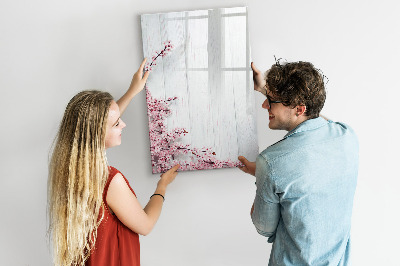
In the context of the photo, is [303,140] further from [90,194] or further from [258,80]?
[90,194]

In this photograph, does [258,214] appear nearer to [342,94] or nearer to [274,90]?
[274,90]

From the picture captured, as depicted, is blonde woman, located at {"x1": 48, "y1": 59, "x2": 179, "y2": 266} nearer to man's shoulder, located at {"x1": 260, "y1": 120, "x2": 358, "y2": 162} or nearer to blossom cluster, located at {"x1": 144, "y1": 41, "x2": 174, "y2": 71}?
blossom cluster, located at {"x1": 144, "y1": 41, "x2": 174, "y2": 71}

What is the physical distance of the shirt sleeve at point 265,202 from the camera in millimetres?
1322

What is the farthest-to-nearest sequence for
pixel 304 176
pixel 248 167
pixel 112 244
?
pixel 248 167
pixel 112 244
pixel 304 176

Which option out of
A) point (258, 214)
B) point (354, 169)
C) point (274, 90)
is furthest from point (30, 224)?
point (354, 169)

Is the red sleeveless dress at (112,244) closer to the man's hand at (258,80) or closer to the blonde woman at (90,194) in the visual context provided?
the blonde woman at (90,194)

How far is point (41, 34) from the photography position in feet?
5.92

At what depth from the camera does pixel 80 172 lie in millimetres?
1387

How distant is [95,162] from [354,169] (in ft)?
2.93

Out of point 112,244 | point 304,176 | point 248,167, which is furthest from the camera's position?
point 248,167

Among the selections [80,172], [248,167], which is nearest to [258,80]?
[248,167]

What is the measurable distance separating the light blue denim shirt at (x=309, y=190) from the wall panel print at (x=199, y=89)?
0.48 meters

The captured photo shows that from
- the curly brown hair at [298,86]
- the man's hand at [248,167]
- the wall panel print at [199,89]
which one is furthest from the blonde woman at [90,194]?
the curly brown hair at [298,86]

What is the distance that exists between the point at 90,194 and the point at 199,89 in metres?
0.69
